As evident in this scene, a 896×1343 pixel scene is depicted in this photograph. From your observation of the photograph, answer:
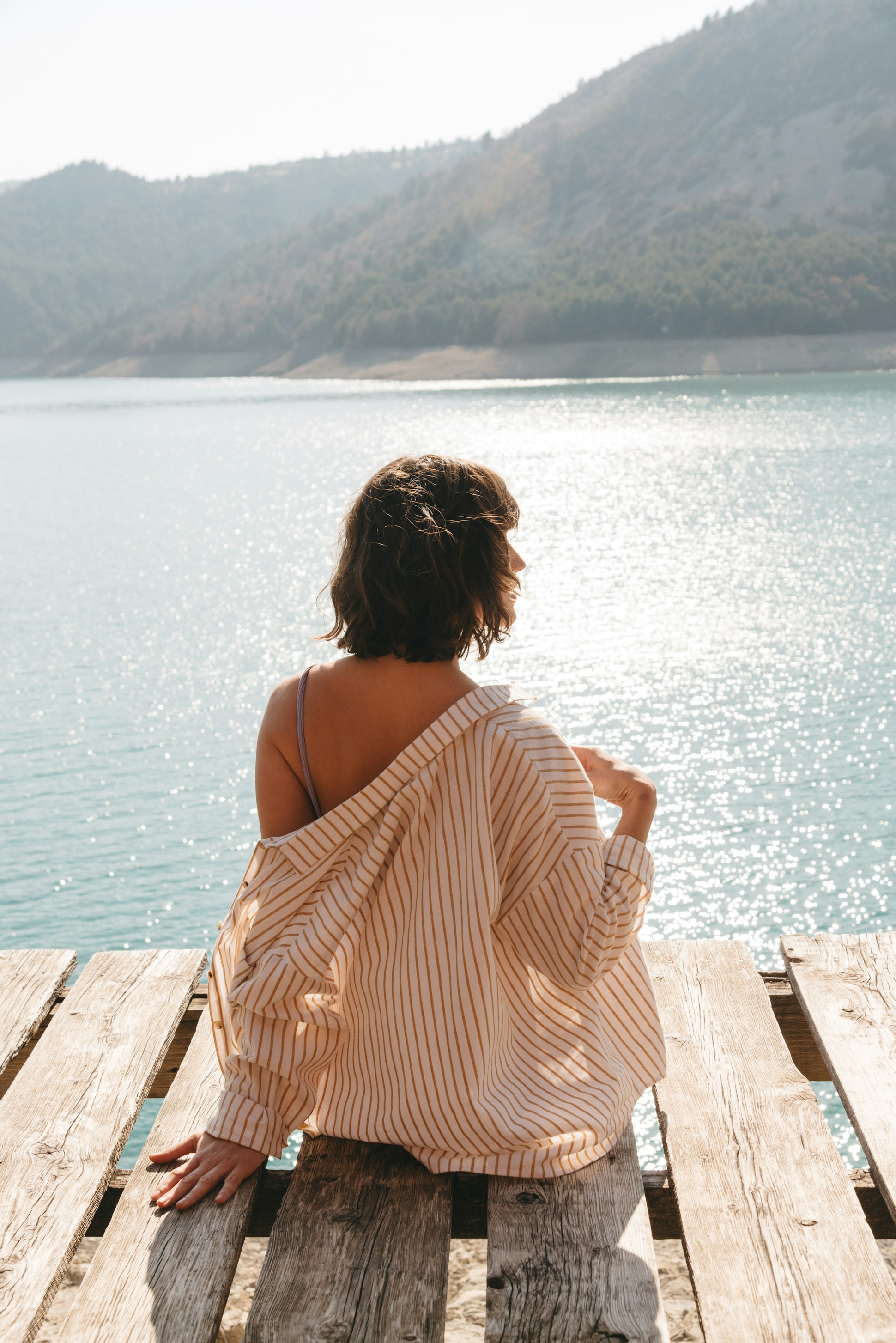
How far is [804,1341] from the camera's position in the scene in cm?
133

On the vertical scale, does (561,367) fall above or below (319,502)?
below

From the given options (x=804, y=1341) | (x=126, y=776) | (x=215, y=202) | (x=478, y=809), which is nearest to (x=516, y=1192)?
(x=804, y=1341)

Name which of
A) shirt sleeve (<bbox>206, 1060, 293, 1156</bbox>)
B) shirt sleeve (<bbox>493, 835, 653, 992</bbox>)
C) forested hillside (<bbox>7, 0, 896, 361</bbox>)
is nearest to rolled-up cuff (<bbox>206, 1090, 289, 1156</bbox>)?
shirt sleeve (<bbox>206, 1060, 293, 1156</bbox>)

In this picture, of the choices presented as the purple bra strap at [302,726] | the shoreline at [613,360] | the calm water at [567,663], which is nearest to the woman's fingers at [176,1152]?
the purple bra strap at [302,726]

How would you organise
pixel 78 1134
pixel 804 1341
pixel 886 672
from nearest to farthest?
pixel 804 1341
pixel 78 1134
pixel 886 672

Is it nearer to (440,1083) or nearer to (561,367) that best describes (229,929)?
(440,1083)

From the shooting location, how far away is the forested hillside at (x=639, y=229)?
59.5m

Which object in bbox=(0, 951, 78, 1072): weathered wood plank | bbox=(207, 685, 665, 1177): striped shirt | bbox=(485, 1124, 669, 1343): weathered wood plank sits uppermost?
bbox=(207, 685, 665, 1177): striped shirt

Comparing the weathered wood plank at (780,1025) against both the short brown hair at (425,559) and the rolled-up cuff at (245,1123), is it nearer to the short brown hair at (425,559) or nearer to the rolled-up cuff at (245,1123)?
the rolled-up cuff at (245,1123)

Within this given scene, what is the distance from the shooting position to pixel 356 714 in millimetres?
1679

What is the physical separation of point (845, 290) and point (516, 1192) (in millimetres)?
60335

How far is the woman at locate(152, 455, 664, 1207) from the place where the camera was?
63.5 inches

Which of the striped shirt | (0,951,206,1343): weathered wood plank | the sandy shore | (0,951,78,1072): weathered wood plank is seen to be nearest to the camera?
(0,951,206,1343): weathered wood plank

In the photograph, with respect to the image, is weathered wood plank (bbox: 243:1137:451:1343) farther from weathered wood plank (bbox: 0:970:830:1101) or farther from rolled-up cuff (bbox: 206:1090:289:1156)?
weathered wood plank (bbox: 0:970:830:1101)
